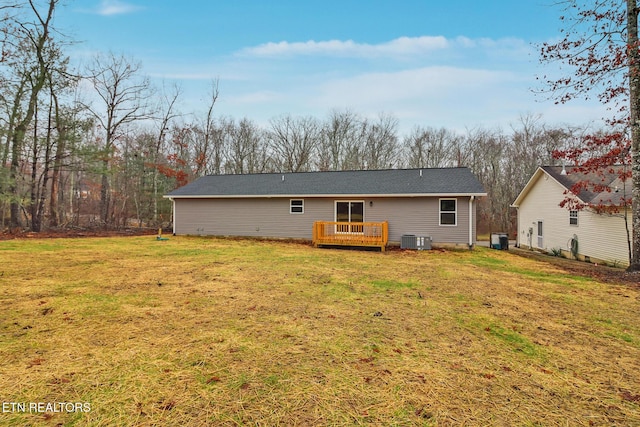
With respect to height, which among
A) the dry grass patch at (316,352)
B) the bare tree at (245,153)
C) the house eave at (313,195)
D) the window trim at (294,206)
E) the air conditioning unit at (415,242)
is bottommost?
the dry grass patch at (316,352)

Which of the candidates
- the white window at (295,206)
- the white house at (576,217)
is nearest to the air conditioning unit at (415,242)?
the white house at (576,217)

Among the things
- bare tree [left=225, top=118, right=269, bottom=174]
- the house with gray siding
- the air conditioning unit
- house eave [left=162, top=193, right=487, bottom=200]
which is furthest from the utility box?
bare tree [left=225, top=118, right=269, bottom=174]

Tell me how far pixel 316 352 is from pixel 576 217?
14949 millimetres

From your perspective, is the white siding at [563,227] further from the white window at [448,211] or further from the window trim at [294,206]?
the window trim at [294,206]

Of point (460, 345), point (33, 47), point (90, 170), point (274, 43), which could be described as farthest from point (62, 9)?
point (460, 345)

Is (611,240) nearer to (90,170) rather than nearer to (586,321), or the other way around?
(586,321)

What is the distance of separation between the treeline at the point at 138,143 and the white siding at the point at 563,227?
27.9ft

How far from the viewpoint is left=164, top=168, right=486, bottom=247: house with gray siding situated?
12242 millimetres

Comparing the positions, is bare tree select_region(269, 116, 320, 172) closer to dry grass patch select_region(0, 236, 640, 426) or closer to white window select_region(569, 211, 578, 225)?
white window select_region(569, 211, 578, 225)

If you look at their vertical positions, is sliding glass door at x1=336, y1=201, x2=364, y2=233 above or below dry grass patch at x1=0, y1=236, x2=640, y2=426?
above

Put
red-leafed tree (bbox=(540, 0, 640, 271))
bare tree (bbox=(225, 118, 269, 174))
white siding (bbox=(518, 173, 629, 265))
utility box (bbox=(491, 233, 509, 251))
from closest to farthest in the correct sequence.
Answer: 1. red-leafed tree (bbox=(540, 0, 640, 271))
2. white siding (bbox=(518, 173, 629, 265))
3. utility box (bbox=(491, 233, 509, 251))
4. bare tree (bbox=(225, 118, 269, 174))

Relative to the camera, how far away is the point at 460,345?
3.09 meters

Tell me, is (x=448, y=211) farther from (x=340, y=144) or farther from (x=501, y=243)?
(x=340, y=144)

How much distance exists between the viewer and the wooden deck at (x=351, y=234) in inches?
467
